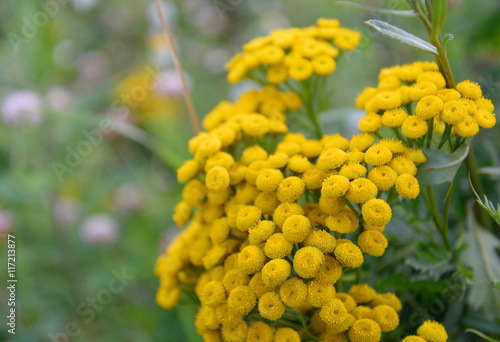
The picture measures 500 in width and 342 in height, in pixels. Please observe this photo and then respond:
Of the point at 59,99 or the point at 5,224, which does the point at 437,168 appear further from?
the point at 59,99

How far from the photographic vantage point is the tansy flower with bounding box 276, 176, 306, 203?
2.72ft

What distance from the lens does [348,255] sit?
2.45ft

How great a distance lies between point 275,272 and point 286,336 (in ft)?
0.42

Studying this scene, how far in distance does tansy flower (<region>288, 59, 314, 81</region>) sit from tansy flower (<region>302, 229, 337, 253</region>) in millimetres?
462

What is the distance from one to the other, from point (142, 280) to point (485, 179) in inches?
61.2

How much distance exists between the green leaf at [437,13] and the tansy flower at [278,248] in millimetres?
488

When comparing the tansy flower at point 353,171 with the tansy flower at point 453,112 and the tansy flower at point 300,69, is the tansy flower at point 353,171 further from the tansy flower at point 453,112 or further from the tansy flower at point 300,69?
the tansy flower at point 300,69

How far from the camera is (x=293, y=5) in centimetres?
350

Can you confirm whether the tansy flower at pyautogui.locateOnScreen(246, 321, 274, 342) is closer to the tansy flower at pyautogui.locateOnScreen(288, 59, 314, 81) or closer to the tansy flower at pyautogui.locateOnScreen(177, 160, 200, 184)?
the tansy flower at pyautogui.locateOnScreen(177, 160, 200, 184)

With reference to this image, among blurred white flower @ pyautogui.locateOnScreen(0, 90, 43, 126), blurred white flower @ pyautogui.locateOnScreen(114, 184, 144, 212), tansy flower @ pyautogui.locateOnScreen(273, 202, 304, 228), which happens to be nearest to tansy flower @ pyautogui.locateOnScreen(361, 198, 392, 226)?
tansy flower @ pyautogui.locateOnScreen(273, 202, 304, 228)

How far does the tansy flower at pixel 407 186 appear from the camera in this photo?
2.52 feet

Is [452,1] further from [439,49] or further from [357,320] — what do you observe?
[357,320]

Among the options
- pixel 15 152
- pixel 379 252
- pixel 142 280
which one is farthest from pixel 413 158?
pixel 15 152

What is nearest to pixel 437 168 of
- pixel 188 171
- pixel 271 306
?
pixel 271 306
